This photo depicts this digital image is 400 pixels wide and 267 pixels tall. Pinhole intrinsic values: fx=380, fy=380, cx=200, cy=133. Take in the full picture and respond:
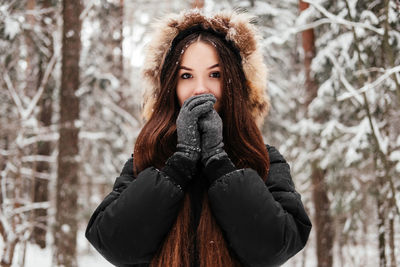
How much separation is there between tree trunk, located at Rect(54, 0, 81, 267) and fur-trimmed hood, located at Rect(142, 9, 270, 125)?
4619 mm

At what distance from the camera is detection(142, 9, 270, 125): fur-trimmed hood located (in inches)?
77.3

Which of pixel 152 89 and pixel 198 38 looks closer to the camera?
pixel 198 38

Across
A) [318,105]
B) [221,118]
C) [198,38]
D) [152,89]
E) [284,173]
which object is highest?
[318,105]

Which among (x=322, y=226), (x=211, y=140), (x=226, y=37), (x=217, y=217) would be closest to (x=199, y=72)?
(x=226, y=37)

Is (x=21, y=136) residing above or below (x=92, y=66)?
below

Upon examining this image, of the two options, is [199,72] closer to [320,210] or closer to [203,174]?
[203,174]

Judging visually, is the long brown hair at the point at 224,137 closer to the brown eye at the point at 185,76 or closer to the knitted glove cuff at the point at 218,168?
the brown eye at the point at 185,76

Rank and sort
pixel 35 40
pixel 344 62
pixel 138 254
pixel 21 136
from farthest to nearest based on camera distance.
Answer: pixel 35 40 < pixel 344 62 < pixel 21 136 < pixel 138 254

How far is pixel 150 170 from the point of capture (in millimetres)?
1665

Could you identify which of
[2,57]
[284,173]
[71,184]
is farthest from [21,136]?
[284,173]

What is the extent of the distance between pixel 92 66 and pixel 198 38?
307 inches

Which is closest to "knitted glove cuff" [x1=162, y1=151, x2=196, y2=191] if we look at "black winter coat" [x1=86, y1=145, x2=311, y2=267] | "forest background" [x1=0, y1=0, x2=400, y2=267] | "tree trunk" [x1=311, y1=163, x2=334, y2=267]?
"black winter coat" [x1=86, y1=145, x2=311, y2=267]

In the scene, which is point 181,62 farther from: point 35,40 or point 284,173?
point 35,40

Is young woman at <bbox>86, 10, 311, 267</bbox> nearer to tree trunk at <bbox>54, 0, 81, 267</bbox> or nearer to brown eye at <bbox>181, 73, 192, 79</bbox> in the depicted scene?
brown eye at <bbox>181, 73, 192, 79</bbox>
